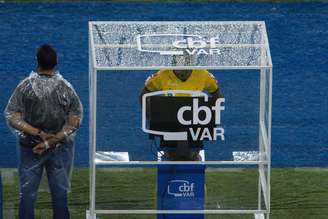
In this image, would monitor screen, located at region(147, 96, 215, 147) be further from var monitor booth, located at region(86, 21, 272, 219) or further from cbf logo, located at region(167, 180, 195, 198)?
cbf logo, located at region(167, 180, 195, 198)

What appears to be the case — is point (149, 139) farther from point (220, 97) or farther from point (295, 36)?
point (295, 36)

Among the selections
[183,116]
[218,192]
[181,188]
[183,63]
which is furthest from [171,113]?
[218,192]

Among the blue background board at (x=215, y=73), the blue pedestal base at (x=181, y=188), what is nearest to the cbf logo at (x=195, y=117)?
the blue background board at (x=215, y=73)

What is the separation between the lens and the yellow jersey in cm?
792

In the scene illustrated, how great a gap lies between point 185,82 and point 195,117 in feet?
0.96

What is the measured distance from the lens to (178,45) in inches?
317

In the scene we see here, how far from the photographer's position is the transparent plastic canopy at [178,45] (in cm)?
784

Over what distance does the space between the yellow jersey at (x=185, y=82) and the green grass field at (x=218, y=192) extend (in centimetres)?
80

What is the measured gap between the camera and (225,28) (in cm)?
819

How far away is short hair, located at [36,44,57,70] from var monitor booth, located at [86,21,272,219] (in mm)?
276

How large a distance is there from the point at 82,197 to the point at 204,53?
193cm

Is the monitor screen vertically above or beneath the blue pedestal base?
above

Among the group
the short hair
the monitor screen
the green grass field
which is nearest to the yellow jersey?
the monitor screen

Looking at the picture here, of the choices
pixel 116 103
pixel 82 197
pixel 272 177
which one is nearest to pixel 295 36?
pixel 272 177
